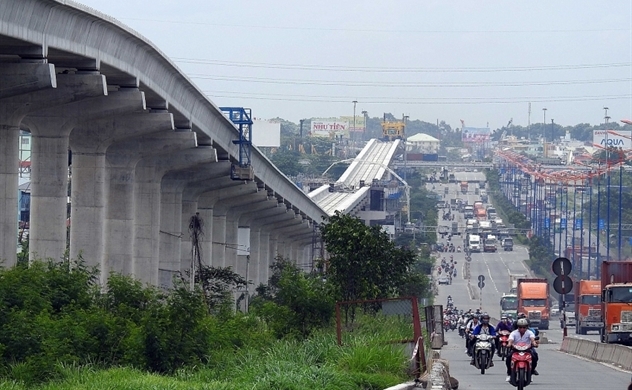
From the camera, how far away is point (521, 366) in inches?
1080

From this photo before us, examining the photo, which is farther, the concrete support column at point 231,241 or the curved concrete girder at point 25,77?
the concrete support column at point 231,241

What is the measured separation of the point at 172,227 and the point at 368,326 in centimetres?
3656

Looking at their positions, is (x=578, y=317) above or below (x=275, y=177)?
below

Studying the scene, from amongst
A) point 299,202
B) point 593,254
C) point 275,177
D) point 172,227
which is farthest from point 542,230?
point 172,227

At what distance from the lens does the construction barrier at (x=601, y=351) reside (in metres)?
40.3

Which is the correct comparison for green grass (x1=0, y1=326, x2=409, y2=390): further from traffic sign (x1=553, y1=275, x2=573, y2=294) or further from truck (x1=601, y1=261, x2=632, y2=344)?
truck (x1=601, y1=261, x2=632, y2=344)

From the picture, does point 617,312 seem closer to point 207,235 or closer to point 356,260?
point 356,260

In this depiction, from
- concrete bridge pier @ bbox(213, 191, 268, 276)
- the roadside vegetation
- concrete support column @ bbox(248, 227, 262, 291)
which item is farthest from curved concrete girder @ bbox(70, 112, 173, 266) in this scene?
concrete support column @ bbox(248, 227, 262, 291)

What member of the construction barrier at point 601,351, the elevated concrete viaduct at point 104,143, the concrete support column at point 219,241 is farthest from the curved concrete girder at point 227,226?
the construction barrier at point 601,351

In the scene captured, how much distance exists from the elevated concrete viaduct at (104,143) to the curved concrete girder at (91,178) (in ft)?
0.14

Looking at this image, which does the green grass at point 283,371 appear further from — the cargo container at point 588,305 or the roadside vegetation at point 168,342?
the cargo container at point 588,305

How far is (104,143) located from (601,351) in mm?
18355

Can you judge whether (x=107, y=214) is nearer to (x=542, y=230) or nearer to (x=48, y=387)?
(x=48, y=387)

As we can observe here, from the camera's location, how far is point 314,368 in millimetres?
21188
